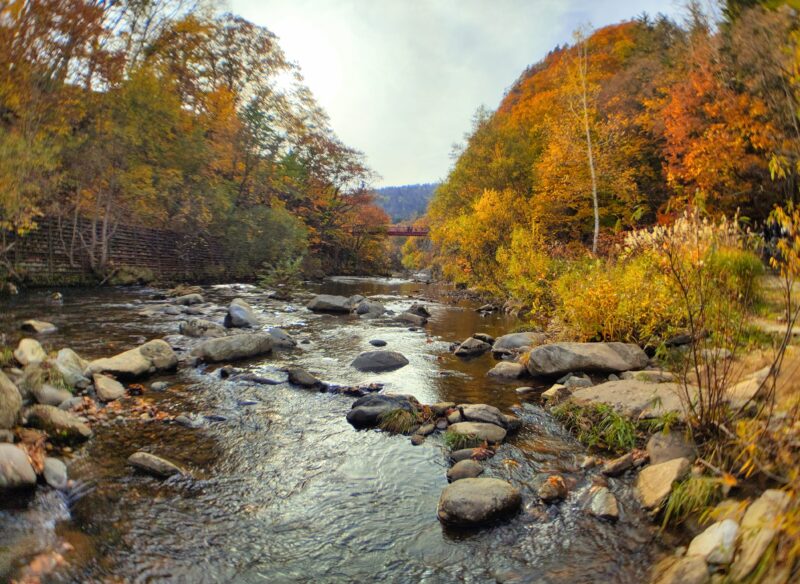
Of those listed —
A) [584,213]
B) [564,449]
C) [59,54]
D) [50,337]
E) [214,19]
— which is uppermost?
[214,19]

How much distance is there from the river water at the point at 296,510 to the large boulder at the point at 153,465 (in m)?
0.09

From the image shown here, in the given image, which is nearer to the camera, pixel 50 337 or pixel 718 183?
pixel 50 337

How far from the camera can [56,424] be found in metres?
4.93

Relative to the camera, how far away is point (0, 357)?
6.53 m

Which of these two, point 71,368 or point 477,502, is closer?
point 477,502

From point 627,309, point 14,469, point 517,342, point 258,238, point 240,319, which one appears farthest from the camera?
point 258,238

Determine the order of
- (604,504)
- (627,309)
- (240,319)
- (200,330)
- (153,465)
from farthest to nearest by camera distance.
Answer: (240,319) < (200,330) < (627,309) < (153,465) < (604,504)

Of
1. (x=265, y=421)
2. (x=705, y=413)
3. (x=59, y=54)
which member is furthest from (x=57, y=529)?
(x=59, y=54)

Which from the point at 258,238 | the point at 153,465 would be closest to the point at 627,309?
the point at 153,465

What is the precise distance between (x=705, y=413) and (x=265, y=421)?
5.14m

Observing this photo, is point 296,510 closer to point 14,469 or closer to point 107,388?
point 14,469

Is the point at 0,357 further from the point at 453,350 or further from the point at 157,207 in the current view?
the point at 157,207

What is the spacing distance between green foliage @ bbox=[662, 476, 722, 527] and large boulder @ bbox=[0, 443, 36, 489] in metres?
5.37

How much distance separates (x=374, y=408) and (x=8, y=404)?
4145 millimetres
